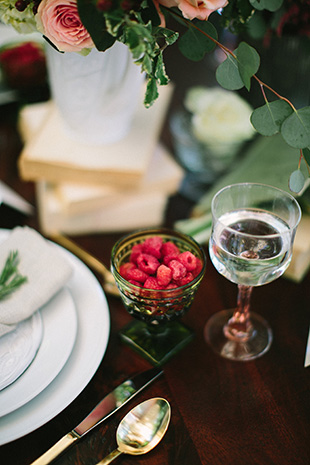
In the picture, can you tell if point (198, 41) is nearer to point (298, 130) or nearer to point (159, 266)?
point (298, 130)

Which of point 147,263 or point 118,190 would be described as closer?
point 147,263

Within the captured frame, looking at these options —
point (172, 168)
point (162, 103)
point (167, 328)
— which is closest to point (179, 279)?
point (167, 328)

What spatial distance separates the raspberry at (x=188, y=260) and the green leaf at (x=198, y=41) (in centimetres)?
26

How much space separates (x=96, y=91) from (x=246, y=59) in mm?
363

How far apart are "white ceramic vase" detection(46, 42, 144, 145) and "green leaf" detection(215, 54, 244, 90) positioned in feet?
0.91

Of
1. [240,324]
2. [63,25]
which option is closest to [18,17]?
[63,25]

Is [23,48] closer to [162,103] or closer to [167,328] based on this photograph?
[162,103]

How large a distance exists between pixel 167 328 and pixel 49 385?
19cm

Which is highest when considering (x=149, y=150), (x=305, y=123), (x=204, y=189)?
(x=305, y=123)

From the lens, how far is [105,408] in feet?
1.92

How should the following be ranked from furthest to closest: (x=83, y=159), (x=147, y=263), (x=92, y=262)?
1. (x=83, y=159)
2. (x=92, y=262)
3. (x=147, y=263)

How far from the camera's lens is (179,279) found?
0.61 meters

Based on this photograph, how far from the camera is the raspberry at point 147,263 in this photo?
0.61 metres

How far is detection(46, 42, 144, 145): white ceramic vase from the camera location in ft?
2.68
